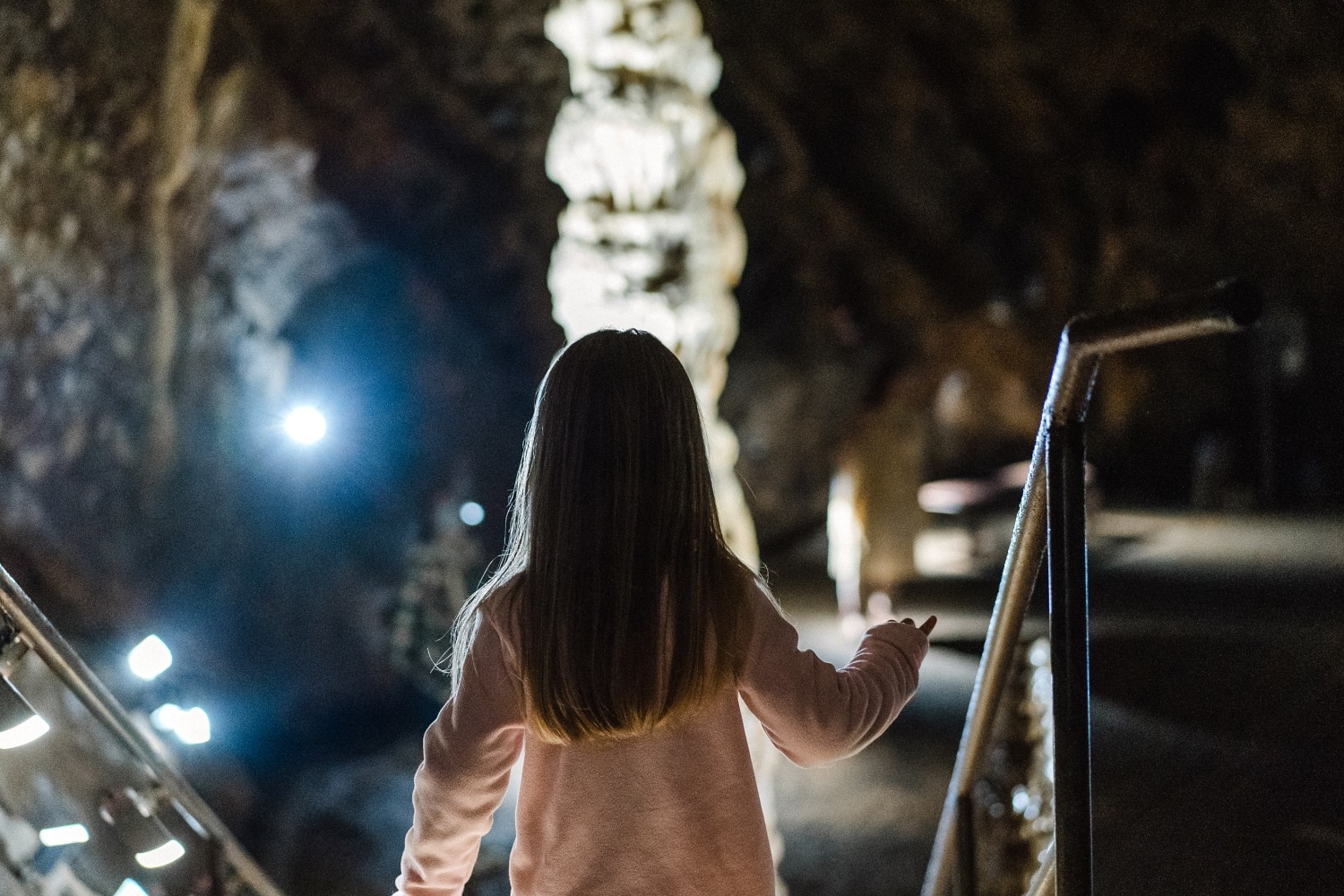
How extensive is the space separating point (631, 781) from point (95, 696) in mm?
1165

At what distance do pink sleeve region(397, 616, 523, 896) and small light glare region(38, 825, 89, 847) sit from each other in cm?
98

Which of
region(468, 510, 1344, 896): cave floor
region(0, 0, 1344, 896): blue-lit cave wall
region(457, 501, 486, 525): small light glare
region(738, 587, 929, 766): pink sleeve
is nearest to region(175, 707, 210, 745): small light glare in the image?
region(0, 0, 1344, 896): blue-lit cave wall

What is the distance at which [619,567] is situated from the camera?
4.57ft

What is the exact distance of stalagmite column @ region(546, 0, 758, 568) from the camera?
334 centimetres

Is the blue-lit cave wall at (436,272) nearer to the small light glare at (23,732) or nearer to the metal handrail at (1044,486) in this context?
the small light glare at (23,732)

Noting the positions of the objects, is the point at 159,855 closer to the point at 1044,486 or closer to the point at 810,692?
the point at 810,692

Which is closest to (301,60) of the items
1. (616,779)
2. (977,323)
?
(616,779)

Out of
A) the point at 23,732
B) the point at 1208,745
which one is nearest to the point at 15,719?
the point at 23,732

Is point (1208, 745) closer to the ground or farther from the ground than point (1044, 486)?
closer to the ground

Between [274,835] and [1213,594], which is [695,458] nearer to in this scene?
[1213,594]

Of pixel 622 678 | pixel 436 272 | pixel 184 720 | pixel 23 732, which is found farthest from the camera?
pixel 436 272

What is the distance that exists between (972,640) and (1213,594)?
13.6 ft

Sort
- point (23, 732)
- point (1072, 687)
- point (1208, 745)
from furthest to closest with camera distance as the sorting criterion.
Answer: point (1208, 745) < point (23, 732) < point (1072, 687)

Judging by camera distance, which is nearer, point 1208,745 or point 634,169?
point 1208,745
